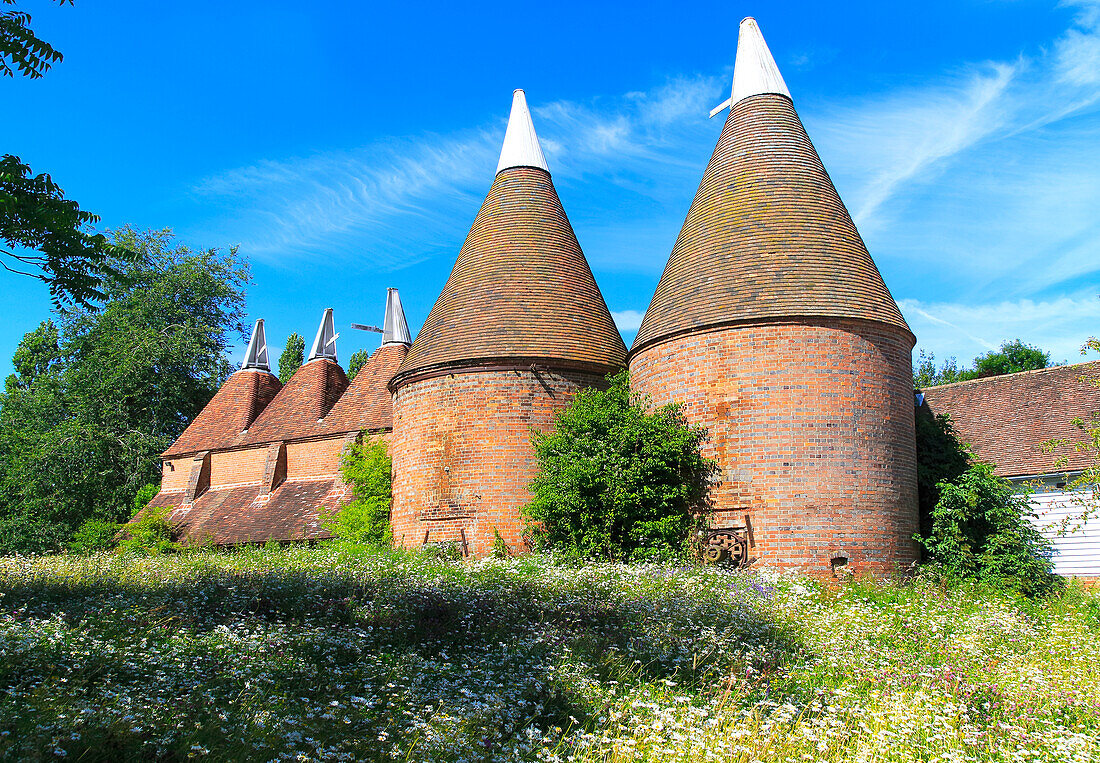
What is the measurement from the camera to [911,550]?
45.0ft

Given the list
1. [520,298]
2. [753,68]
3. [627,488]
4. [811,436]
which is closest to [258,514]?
[520,298]

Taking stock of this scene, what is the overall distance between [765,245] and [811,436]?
360 centimetres

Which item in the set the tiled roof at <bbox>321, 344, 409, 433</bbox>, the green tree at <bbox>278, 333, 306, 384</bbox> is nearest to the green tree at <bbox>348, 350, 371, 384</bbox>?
the green tree at <bbox>278, 333, 306, 384</bbox>

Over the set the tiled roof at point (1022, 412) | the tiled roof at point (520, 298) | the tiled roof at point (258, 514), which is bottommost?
the tiled roof at point (258, 514)

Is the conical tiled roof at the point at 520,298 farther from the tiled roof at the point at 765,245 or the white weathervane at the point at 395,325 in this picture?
the white weathervane at the point at 395,325

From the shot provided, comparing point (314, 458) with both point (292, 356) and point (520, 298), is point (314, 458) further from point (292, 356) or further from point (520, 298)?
point (292, 356)

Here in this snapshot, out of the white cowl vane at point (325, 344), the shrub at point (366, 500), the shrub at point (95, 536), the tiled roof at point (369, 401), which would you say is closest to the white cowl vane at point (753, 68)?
the shrub at point (366, 500)

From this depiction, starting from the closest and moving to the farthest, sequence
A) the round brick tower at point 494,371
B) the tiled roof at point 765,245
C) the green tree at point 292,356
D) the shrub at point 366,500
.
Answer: the tiled roof at point 765,245
the round brick tower at point 494,371
the shrub at point 366,500
the green tree at point 292,356

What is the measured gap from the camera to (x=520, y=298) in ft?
56.2

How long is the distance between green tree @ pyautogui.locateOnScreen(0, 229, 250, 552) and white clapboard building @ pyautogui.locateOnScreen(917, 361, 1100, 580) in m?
25.4

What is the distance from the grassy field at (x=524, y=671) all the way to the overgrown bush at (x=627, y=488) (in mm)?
2713

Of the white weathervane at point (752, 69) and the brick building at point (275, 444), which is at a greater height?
the white weathervane at point (752, 69)

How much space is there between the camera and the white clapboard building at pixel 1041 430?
1720 cm

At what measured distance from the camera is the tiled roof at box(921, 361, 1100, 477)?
1817 cm
